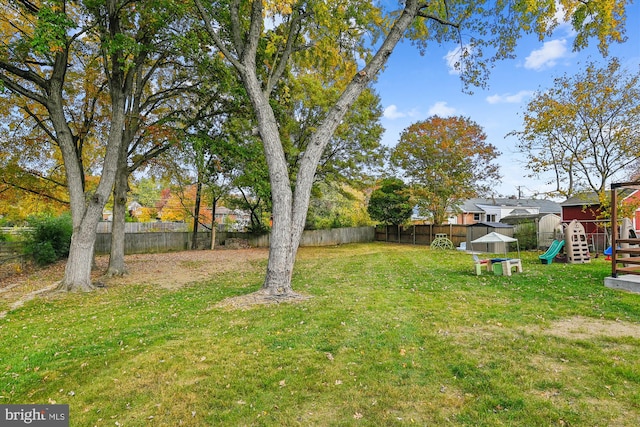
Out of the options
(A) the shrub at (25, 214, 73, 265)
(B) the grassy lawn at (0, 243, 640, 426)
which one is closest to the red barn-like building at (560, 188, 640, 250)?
(B) the grassy lawn at (0, 243, 640, 426)

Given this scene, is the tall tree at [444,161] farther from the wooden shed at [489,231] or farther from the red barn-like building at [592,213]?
the red barn-like building at [592,213]

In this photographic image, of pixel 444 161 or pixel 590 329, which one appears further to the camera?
pixel 444 161

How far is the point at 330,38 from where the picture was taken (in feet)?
25.7

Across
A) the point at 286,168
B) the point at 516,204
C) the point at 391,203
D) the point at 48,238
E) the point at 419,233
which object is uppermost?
the point at 516,204

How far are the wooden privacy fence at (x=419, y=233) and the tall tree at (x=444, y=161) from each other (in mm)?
713

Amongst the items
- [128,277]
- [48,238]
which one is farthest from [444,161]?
[48,238]

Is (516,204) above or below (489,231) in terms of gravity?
above

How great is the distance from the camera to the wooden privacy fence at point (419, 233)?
19000 millimetres

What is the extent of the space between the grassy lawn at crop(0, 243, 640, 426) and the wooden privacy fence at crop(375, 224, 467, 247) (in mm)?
12834

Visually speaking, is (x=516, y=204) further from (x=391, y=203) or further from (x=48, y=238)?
(x=48, y=238)

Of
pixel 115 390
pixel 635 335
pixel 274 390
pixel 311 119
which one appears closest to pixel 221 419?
pixel 274 390

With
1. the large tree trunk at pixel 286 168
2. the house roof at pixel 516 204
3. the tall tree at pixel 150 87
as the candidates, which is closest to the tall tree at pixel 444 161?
the house roof at pixel 516 204

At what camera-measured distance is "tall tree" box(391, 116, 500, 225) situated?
19.1m

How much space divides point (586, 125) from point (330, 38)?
12.1 metres
